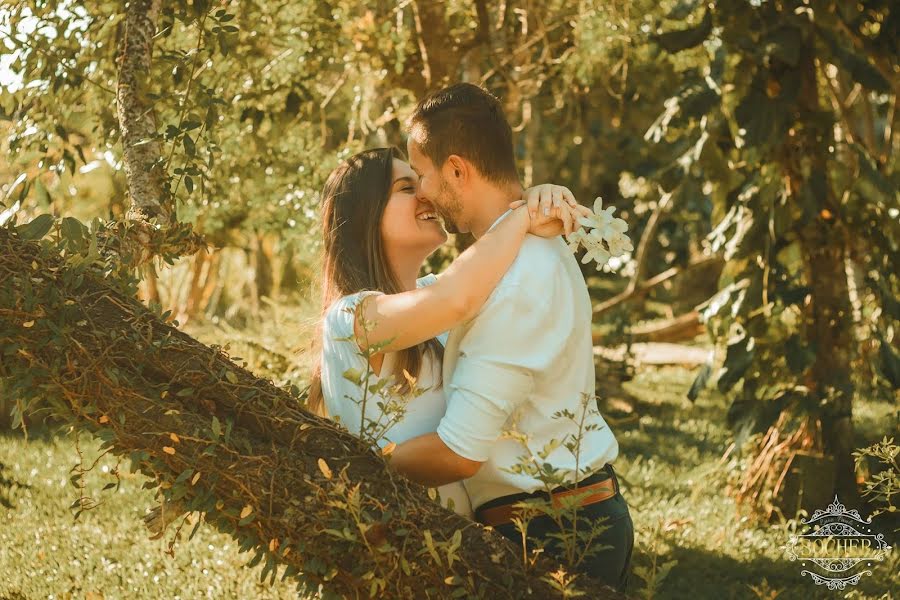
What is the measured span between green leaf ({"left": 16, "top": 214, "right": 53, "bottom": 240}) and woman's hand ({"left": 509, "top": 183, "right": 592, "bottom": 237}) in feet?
3.57

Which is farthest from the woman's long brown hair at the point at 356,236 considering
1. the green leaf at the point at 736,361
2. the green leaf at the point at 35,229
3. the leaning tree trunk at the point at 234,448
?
the green leaf at the point at 736,361

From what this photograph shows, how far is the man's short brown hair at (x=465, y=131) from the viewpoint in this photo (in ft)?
8.16

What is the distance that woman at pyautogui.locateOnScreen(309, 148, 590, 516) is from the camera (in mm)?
2193

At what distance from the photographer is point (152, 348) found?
1.98 meters

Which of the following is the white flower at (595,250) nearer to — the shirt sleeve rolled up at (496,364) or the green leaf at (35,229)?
the shirt sleeve rolled up at (496,364)

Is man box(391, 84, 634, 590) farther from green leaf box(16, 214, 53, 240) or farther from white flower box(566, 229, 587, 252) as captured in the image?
green leaf box(16, 214, 53, 240)

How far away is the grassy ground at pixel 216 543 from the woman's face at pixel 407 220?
1.09m

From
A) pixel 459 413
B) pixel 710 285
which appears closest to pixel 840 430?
pixel 459 413

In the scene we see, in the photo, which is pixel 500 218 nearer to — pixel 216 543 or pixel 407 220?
pixel 407 220

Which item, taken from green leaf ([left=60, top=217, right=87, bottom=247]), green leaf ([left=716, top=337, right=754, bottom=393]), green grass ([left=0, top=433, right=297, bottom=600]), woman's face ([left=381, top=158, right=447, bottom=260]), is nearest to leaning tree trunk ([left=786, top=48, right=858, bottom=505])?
green leaf ([left=716, top=337, right=754, bottom=393])

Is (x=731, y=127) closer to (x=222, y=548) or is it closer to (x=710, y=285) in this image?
(x=222, y=548)

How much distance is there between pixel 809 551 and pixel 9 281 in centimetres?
372

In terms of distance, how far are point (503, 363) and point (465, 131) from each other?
2.17 feet

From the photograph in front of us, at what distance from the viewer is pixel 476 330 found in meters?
2.23
